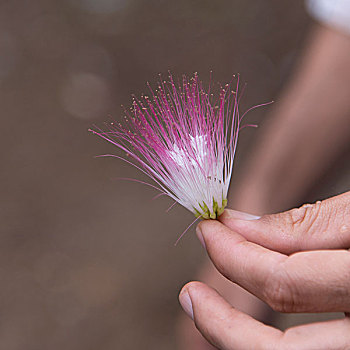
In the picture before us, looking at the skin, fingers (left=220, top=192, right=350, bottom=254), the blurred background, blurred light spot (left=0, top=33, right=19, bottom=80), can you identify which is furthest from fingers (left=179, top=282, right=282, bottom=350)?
blurred light spot (left=0, top=33, right=19, bottom=80)

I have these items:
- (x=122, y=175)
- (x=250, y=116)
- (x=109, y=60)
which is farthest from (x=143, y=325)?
(x=109, y=60)

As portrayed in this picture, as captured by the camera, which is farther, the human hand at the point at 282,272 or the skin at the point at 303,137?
the skin at the point at 303,137

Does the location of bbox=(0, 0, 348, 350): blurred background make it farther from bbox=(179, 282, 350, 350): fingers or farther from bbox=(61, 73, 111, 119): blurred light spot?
bbox=(179, 282, 350, 350): fingers

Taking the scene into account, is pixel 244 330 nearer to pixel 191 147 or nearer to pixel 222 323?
pixel 222 323

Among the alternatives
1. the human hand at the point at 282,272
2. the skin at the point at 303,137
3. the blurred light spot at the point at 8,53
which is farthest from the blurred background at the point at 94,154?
the human hand at the point at 282,272

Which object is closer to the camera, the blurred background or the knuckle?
the knuckle

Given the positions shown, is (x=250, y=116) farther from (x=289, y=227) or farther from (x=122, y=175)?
(x=289, y=227)

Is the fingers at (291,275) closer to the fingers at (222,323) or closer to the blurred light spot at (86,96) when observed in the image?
the fingers at (222,323)

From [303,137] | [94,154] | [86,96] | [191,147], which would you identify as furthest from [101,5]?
Result: [191,147]
